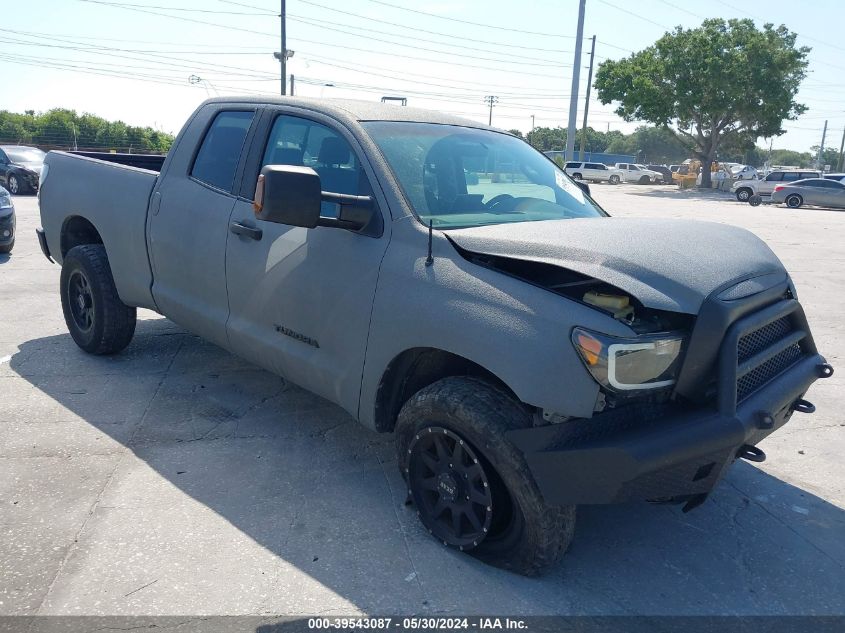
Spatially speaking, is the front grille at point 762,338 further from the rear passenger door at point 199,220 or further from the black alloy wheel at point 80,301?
the black alloy wheel at point 80,301

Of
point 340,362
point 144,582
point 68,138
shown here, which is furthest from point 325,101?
point 68,138

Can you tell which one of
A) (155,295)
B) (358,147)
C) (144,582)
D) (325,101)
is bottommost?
(144,582)

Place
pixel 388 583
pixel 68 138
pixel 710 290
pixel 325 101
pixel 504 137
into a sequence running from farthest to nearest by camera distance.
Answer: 1. pixel 68 138
2. pixel 504 137
3. pixel 325 101
4. pixel 388 583
5. pixel 710 290

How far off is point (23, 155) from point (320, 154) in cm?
2164

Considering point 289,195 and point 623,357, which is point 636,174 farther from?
point 623,357

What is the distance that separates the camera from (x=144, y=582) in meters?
2.88

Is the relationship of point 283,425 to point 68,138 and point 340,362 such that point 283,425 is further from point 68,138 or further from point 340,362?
point 68,138

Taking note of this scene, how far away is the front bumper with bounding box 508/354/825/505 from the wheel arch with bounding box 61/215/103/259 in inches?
169

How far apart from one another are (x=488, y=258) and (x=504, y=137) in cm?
170

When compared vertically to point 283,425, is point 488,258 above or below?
above

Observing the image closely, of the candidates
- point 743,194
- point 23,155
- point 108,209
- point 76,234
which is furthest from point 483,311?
point 743,194

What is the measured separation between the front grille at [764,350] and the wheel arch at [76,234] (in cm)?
468

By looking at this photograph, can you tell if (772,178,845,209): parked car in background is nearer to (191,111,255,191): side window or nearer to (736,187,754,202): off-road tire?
(736,187,754,202): off-road tire

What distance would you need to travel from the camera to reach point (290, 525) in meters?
3.33
